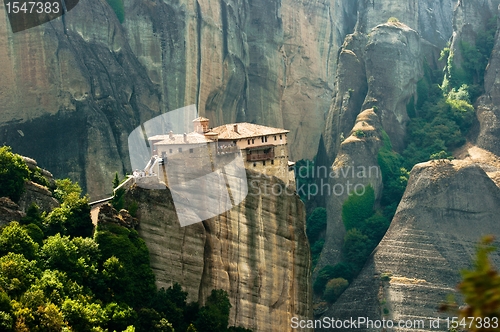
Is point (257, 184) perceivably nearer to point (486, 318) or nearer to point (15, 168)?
point (15, 168)

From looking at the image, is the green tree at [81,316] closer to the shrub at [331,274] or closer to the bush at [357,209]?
the shrub at [331,274]

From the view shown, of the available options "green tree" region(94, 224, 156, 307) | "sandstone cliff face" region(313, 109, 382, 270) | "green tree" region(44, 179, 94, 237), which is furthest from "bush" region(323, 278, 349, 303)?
"green tree" region(44, 179, 94, 237)

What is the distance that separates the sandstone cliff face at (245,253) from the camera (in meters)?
41.2

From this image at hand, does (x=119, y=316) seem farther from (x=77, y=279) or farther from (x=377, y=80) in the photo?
(x=377, y=80)

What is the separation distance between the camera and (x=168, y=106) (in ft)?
233

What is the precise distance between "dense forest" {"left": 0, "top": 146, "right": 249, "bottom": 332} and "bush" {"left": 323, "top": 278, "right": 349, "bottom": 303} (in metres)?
22.0

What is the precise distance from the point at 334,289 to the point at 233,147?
20.2 meters

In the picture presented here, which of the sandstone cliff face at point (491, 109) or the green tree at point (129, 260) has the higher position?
the sandstone cliff face at point (491, 109)

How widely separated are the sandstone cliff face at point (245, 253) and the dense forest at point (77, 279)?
2.95ft

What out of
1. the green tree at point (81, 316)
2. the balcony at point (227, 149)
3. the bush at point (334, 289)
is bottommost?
the bush at point (334, 289)

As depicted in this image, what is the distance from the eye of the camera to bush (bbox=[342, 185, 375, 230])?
234ft

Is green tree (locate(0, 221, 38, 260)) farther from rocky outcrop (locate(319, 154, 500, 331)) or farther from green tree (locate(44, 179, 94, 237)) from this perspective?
rocky outcrop (locate(319, 154, 500, 331))

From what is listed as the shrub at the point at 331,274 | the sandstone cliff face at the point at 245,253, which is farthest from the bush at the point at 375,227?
the sandstone cliff face at the point at 245,253

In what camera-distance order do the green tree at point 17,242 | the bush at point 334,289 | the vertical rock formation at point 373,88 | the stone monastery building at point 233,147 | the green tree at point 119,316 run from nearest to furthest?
1. the green tree at point 17,242
2. the green tree at point 119,316
3. the stone monastery building at point 233,147
4. the bush at point 334,289
5. the vertical rock formation at point 373,88
